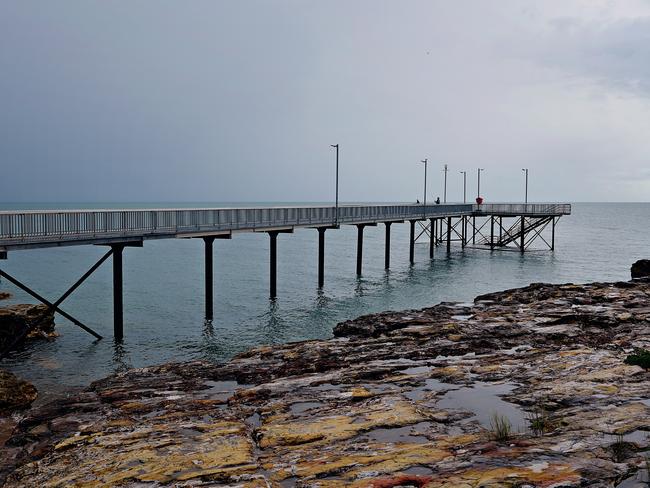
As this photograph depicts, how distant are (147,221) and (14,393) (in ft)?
38.9

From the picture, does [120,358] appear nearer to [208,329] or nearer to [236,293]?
[208,329]

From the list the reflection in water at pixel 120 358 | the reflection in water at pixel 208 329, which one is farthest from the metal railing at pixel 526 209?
the reflection in water at pixel 120 358

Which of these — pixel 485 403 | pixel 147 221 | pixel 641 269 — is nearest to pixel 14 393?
pixel 147 221

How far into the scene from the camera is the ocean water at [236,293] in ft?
78.1

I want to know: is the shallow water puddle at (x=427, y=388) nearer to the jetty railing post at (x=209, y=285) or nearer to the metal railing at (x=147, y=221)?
the metal railing at (x=147, y=221)

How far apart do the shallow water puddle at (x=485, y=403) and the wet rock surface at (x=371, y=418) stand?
0.04 meters

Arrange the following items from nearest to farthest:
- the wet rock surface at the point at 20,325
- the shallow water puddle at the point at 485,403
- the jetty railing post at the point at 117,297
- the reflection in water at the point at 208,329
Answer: the shallow water puddle at the point at 485,403 < the wet rock surface at the point at 20,325 < the jetty railing post at the point at 117,297 < the reflection in water at the point at 208,329

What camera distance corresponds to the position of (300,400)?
486 inches

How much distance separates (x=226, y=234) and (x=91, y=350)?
9.61 meters

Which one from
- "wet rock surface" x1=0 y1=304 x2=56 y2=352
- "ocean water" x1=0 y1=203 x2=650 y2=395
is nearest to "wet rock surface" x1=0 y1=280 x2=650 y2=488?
"ocean water" x1=0 y1=203 x2=650 y2=395

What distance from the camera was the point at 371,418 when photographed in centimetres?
1074

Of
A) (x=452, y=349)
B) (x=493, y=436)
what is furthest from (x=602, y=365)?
(x=493, y=436)

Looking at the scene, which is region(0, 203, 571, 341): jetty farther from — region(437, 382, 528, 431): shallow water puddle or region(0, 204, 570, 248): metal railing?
region(437, 382, 528, 431): shallow water puddle

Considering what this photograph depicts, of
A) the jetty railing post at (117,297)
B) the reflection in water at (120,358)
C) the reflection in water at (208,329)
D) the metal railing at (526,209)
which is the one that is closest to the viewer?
the reflection in water at (120,358)
